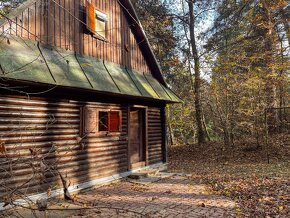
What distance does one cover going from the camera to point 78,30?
28.7ft

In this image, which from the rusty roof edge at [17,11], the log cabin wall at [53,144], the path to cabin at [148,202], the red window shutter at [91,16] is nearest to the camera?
the path to cabin at [148,202]

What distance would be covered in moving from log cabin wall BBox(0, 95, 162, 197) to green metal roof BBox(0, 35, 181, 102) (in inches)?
30.3

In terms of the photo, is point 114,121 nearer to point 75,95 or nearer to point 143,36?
point 75,95

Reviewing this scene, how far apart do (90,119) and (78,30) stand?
280 centimetres

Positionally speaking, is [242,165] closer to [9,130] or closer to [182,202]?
[182,202]

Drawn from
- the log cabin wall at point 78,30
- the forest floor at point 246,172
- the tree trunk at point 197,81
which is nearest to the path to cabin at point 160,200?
the forest floor at point 246,172

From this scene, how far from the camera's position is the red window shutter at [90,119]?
8.43m

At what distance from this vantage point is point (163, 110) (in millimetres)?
12773

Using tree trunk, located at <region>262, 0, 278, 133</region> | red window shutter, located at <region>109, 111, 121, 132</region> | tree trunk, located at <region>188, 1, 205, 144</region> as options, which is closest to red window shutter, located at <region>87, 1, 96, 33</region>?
red window shutter, located at <region>109, 111, 121, 132</region>

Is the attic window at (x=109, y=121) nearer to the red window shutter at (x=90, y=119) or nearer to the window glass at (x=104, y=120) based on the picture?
the window glass at (x=104, y=120)

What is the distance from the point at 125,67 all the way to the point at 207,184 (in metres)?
5.13

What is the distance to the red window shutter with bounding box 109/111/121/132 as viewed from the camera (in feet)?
30.9

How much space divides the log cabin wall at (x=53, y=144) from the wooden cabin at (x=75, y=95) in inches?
0.9

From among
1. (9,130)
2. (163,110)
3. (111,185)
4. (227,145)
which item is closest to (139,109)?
(163,110)
